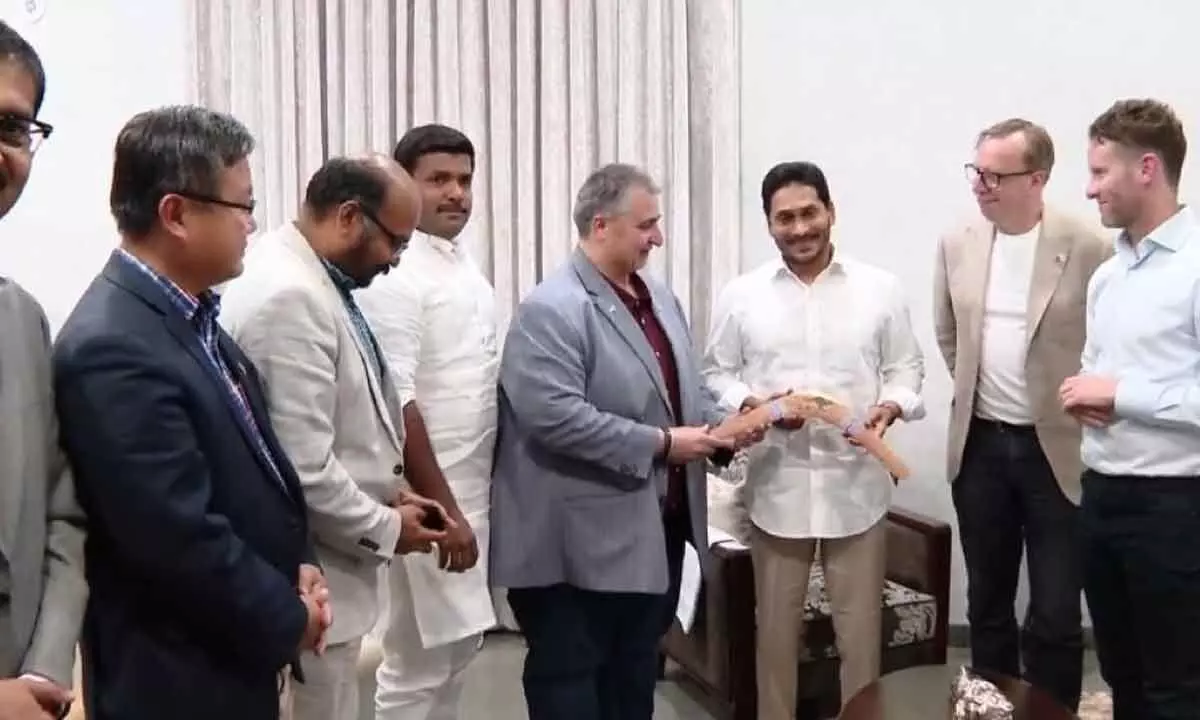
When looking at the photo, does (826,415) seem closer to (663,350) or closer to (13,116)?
(663,350)

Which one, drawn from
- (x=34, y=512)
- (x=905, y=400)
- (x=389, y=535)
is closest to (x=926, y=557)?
(x=905, y=400)

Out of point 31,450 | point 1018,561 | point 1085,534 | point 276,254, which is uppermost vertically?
point 276,254

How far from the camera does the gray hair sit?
97.0 inches

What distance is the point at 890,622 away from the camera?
10.3 ft

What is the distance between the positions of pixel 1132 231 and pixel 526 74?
6.78 feet

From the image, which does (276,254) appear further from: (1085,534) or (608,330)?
(1085,534)

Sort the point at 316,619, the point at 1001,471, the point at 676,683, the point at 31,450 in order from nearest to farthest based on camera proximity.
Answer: the point at 31,450, the point at 316,619, the point at 1001,471, the point at 676,683

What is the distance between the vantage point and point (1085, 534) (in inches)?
98.0

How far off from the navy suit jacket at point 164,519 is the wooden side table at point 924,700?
4.08ft

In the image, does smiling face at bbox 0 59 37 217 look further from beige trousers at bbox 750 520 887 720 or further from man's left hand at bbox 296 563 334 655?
beige trousers at bbox 750 520 887 720

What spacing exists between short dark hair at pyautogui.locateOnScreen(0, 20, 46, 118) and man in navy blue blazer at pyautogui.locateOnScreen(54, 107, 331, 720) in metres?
0.15

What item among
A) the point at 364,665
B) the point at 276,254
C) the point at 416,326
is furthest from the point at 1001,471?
the point at 276,254

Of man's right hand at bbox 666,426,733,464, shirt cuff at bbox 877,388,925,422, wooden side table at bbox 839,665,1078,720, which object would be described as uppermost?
shirt cuff at bbox 877,388,925,422

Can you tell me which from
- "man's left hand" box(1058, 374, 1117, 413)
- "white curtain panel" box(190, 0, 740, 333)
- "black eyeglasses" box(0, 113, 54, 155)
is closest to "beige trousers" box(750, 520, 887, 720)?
"man's left hand" box(1058, 374, 1117, 413)
